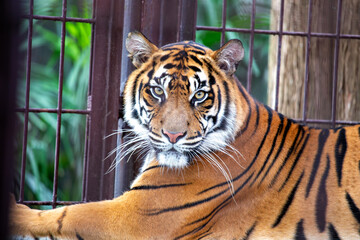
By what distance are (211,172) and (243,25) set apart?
230 inches

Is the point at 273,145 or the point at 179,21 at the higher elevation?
the point at 179,21

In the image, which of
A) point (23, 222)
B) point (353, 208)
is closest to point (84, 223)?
point (23, 222)

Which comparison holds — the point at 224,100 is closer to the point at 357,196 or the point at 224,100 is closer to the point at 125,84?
the point at 125,84

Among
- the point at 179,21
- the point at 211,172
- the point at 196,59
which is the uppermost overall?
the point at 179,21

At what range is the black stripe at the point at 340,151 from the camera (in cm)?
250

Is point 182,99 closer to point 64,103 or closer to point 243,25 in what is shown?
point 64,103

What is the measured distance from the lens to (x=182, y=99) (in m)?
2.42

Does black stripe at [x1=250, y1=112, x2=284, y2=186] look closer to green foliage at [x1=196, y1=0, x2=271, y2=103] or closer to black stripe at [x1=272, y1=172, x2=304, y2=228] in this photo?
black stripe at [x1=272, y1=172, x2=304, y2=228]

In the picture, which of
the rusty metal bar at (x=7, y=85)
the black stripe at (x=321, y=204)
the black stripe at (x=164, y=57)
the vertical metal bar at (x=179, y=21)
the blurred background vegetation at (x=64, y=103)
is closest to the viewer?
the rusty metal bar at (x=7, y=85)

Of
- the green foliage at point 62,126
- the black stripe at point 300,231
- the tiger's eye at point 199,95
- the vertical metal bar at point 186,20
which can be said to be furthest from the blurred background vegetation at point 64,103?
the black stripe at point 300,231

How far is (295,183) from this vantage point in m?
2.53

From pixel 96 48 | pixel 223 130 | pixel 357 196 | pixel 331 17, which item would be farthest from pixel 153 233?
pixel 331 17

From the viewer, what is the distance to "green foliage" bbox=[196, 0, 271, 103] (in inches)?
304

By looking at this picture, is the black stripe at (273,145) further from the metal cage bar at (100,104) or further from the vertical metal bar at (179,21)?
the metal cage bar at (100,104)
